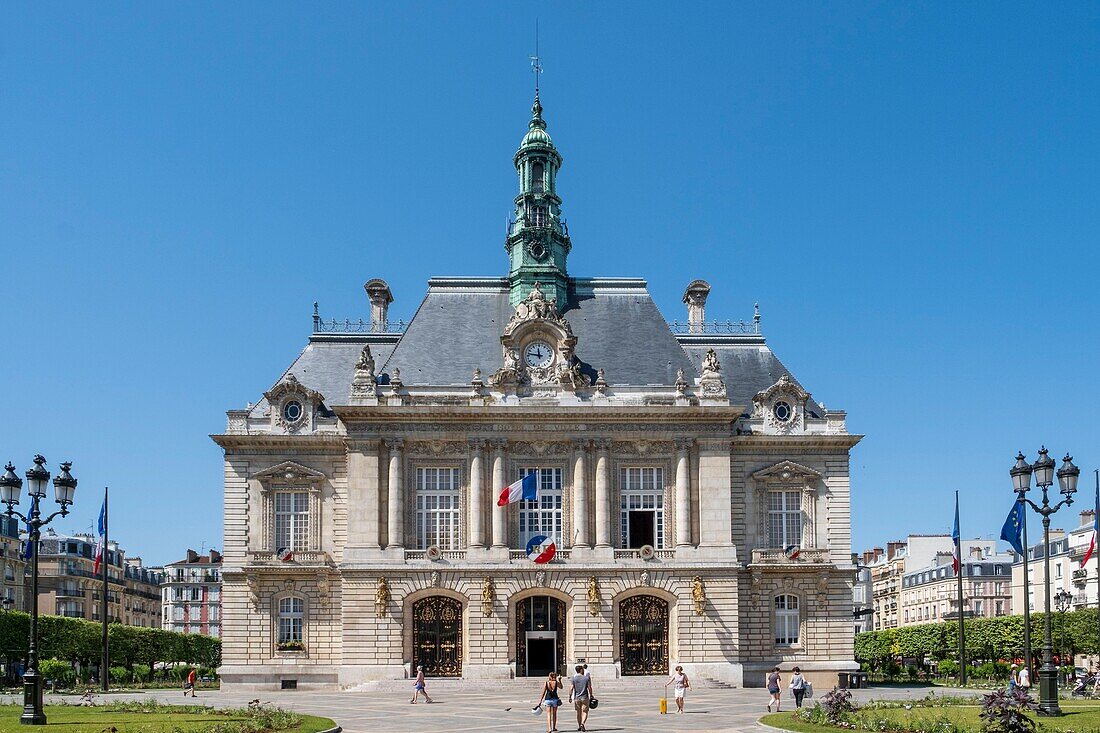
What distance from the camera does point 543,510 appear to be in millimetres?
58688

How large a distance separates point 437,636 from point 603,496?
9692 millimetres

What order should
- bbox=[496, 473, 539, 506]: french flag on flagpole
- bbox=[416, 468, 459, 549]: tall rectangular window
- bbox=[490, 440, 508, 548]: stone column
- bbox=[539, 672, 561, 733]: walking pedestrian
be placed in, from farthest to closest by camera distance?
bbox=[416, 468, 459, 549]: tall rectangular window → bbox=[490, 440, 508, 548]: stone column → bbox=[496, 473, 539, 506]: french flag on flagpole → bbox=[539, 672, 561, 733]: walking pedestrian

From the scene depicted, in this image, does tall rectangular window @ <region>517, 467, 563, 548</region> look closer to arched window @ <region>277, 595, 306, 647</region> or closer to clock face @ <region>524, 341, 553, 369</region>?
clock face @ <region>524, 341, 553, 369</region>

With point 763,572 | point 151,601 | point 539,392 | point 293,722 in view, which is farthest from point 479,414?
point 151,601

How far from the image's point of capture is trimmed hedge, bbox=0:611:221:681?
3145 inches

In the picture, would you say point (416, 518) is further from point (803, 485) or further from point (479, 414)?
point (803, 485)

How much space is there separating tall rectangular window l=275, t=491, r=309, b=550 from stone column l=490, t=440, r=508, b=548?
899 centimetres

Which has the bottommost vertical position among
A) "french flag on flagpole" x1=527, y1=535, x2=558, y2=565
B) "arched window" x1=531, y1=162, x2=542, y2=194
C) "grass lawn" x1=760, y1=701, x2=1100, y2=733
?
"grass lawn" x1=760, y1=701, x2=1100, y2=733

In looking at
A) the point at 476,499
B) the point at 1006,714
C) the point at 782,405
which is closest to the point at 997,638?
the point at 782,405

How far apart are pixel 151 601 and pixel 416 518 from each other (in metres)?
95.1

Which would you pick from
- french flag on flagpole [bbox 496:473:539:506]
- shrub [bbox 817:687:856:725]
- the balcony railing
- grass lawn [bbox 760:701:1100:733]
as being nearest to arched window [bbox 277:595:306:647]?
french flag on flagpole [bbox 496:473:539:506]

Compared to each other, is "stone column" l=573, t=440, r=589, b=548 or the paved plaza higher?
"stone column" l=573, t=440, r=589, b=548

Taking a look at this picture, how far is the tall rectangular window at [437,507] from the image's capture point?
192 ft

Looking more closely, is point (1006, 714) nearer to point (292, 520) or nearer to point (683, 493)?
point (683, 493)
